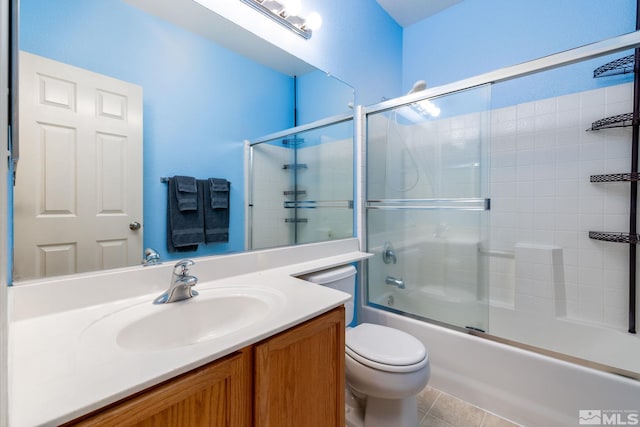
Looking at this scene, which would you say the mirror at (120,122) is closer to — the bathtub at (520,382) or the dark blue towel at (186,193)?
the dark blue towel at (186,193)

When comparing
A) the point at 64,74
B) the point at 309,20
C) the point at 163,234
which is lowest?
the point at 163,234

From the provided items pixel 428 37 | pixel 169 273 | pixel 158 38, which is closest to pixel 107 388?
pixel 169 273

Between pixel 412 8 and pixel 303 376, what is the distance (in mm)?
2559

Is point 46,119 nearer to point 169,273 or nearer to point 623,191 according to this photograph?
point 169,273

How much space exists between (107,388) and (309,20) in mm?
1761

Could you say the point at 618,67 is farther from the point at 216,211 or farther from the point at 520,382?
the point at 216,211

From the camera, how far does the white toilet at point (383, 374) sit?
1.07 m

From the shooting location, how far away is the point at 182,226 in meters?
1.07

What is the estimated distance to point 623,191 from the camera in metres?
1.52

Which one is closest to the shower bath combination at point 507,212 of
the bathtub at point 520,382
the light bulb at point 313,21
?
the bathtub at point 520,382

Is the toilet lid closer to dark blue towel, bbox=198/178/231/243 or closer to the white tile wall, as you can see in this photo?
dark blue towel, bbox=198/178/231/243

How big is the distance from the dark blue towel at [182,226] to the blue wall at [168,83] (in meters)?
0.02

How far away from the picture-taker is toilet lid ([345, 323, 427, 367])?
1094mm

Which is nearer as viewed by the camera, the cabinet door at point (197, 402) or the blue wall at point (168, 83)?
the cabinet door at point (197, 402)
